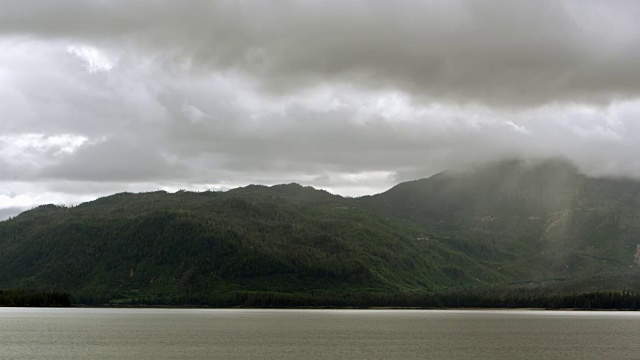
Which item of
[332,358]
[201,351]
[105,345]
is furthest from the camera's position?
[105,345]

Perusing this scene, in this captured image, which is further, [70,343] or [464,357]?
[70,343]

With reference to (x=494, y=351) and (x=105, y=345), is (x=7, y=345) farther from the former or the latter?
(x=494, y=351)

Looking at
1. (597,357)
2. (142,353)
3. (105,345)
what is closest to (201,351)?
(142,353)

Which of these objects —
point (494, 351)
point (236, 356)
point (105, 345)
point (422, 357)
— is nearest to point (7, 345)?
point (105, 345)

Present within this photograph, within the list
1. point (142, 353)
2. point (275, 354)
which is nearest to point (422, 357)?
point (275, 354)

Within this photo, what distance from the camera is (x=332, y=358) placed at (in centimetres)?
16550

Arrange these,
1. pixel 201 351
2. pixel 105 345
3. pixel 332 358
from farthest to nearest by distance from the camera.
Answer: pixel 105 345 < pixel 201 351 < pixel 332 358

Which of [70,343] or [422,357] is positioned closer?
[422,357]

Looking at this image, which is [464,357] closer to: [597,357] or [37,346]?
[597,357]

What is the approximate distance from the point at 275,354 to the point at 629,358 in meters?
79.5

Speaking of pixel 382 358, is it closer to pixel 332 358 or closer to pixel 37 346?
pixel 332 358

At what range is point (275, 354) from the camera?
573ft

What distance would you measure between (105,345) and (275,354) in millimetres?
50296

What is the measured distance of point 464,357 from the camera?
563 ft
